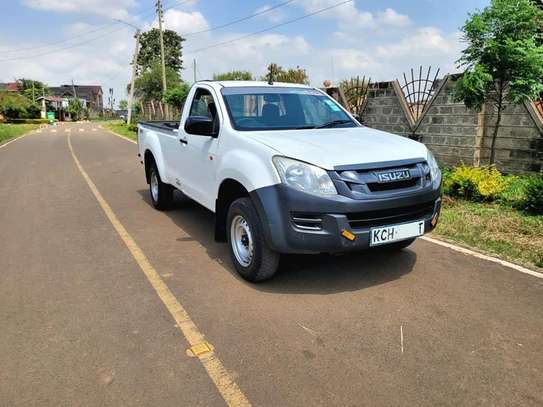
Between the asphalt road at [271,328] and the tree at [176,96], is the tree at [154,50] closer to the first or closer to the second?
the tree at [176,96]

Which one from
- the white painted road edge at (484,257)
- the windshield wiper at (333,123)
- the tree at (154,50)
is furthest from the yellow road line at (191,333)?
the tree at (154,50)

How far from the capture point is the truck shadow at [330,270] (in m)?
4.26

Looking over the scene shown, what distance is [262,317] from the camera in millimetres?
3686

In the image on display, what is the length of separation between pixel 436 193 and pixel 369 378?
78.2 inches

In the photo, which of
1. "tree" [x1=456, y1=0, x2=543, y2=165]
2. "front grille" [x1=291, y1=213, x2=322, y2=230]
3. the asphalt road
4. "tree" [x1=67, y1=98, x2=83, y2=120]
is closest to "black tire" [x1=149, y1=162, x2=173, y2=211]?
the asphalt road

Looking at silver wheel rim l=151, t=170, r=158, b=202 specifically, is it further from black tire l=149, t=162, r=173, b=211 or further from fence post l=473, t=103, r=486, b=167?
fence post l=473, t=103, r=486, b=167

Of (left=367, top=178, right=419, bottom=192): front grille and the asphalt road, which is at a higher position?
(left=367, top=178, right=419, bottom=192): front grille

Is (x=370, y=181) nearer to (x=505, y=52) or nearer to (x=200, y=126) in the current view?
(x=200, y=126)

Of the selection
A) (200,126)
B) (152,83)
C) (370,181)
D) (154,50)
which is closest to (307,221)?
(370,181)

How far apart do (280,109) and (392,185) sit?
1793mm

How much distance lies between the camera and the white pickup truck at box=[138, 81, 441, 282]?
371 centimetres

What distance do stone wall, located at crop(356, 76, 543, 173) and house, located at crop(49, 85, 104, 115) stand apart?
371ft

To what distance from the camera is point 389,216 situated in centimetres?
389

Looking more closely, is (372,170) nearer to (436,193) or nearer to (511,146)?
(436,193)
